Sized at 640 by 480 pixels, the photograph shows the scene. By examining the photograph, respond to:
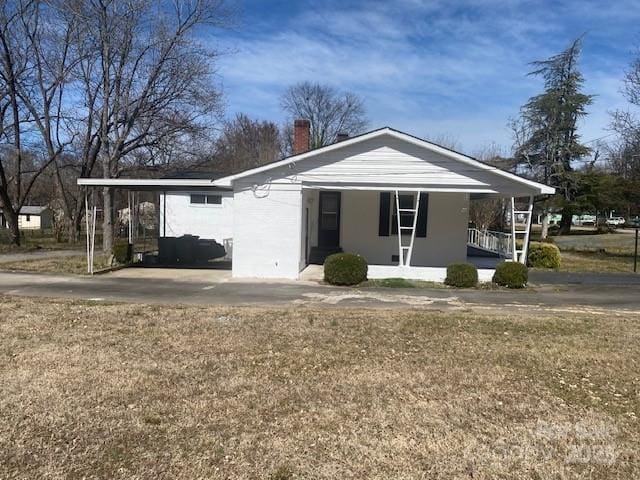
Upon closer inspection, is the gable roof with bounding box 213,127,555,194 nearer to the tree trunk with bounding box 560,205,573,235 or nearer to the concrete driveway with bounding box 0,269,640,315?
the concrete driveway with bounding box 0,269,640,315

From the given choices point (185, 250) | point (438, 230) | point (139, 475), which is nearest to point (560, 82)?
point (438, 230)

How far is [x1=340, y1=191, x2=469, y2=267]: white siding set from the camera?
52.5 feet

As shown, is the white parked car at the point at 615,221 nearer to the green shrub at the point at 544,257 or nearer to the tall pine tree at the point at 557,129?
the tall pine tree at the point at 557,129

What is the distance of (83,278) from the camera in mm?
13570

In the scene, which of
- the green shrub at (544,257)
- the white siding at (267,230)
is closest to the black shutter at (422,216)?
the white siding at (267,230)

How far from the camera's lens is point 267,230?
14062 millimetres

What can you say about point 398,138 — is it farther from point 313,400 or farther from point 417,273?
point 313,400

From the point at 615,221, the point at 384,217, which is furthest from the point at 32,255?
the point at 615,221

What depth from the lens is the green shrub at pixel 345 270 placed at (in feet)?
41.9

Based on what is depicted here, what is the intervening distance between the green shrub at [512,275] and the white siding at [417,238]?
314 cm

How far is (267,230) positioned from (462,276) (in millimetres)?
5228

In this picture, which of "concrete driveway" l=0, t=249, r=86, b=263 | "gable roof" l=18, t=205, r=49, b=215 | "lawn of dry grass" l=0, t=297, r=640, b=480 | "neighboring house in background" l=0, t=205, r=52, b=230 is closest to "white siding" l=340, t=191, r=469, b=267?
"lawn of dry grass" l=0, t=297, r=640, b=480

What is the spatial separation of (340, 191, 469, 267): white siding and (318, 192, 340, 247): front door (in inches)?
9.9

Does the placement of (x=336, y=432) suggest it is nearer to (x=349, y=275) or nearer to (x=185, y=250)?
(x=349, y=275)
